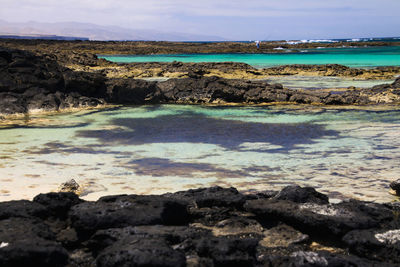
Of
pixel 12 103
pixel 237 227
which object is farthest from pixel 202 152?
pixel 12 103

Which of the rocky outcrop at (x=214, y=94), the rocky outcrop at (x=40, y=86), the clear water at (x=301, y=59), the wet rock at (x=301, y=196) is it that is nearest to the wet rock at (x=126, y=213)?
the wet rock at (x=301, y=196)

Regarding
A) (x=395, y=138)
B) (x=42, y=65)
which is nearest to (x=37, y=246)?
(x=395, y=138)

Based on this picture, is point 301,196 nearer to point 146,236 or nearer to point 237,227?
point 237,227

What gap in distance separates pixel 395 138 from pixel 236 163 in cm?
379

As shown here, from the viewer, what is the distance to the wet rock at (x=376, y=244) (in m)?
3.80

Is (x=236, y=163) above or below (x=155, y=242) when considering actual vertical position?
below

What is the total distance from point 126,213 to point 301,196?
75.5 inches

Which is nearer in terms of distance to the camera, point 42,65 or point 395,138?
point 395,138

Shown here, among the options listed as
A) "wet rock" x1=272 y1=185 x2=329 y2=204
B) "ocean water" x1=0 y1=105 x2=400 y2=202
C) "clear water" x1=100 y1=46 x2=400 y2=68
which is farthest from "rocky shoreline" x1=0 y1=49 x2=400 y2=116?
"clear water" x1=100 y1=46 x2=400 y2=68

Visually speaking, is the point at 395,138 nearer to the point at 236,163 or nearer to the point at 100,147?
the point at 236,163

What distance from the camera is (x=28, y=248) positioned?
11.4ft

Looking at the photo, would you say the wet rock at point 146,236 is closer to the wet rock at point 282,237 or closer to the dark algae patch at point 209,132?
the wet rock at point 282,237

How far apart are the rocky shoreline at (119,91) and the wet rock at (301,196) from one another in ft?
34.8

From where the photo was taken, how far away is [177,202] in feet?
15.5
